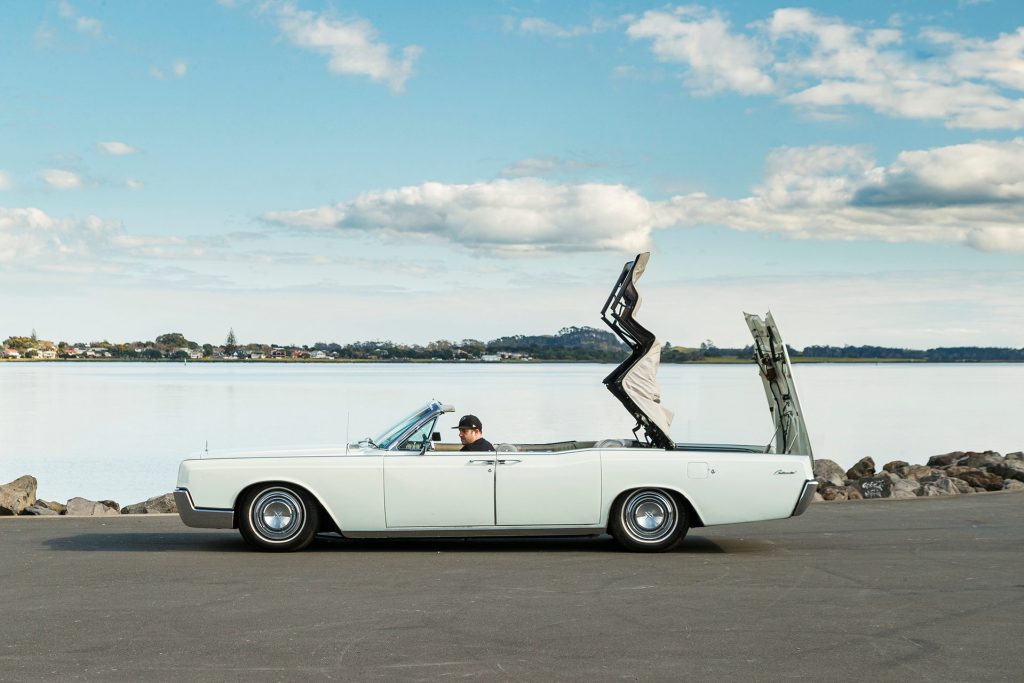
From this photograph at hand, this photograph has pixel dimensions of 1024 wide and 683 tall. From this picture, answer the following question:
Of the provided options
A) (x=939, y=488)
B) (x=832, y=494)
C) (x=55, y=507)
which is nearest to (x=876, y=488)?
(x=832, y=494)

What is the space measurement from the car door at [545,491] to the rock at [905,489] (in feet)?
28.5

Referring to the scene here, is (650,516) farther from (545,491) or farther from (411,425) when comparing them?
(411,425)

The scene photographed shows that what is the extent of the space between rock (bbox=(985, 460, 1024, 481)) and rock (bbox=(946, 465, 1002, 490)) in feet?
0.77

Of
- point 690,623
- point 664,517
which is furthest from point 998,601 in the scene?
point 664,517

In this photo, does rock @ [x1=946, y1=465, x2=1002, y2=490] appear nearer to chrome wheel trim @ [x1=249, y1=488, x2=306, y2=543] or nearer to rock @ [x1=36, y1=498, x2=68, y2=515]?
chrome wheel trim @ [x1=249, y1=488, x2=306, y2=543]

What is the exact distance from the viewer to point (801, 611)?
8.61 metres

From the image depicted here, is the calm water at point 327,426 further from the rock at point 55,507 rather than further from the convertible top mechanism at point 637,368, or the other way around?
the convertible top mechanism at point 637,368

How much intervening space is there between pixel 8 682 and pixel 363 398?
68699mm

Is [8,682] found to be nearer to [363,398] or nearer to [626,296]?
[626,296]

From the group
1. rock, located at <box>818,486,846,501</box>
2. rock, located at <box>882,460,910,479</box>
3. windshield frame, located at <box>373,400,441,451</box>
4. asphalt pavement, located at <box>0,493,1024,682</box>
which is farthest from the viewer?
rock, located at <box>882,460,910,479</box>

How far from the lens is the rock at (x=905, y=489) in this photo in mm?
18791

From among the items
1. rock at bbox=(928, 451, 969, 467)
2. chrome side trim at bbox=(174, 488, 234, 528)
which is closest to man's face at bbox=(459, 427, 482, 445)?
chrome side trim at bbox=(174, 488, 234, 528)

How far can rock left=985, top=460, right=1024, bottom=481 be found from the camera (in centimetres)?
2244

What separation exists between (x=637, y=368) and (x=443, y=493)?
2241 millimetres
